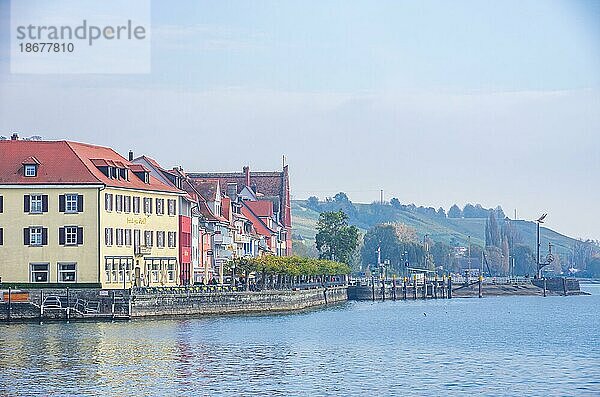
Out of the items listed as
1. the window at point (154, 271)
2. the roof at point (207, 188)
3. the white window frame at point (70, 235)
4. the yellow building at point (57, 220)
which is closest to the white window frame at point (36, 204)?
the yellow building at point (57, 220)

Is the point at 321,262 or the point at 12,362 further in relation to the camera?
the point at 321,262

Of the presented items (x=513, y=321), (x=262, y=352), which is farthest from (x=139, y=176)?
(x=262, y=352)

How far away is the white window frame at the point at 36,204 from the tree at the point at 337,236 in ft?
271

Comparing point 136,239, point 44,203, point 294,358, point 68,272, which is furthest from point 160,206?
point 294,358

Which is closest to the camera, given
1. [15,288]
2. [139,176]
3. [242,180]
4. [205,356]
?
[205,356]

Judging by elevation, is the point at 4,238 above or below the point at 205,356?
above

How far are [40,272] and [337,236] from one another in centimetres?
8457

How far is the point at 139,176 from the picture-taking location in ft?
385

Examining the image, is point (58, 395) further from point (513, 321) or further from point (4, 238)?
point (513, 321)

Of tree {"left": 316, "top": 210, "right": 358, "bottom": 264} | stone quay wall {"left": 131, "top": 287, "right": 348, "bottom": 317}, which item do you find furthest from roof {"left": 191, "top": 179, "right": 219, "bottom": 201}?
tree {"left": 316, "top": 210, "right": 358, "bottom": 264}

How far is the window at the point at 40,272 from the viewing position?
10562cm

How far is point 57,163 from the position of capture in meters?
108

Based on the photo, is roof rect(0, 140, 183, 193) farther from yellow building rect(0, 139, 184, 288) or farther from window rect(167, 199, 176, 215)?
window rect(167, 199, 176, 215)

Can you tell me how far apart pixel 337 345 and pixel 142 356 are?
15947 millimetres
